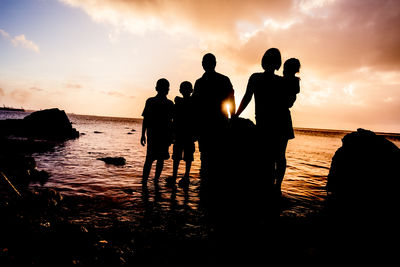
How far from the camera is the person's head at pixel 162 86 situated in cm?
525

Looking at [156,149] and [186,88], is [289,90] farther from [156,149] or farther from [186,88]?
[156,149]

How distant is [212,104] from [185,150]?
7.07 ft

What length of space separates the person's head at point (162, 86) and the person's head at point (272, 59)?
2590mm

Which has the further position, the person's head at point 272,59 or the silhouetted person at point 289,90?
the silhouetted person at point 289,90

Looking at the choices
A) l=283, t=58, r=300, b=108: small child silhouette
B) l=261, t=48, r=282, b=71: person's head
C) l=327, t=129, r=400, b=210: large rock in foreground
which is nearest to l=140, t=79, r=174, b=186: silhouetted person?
l=261, t=48, r=282, b=71: person's head

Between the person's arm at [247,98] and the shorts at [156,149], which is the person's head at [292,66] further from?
the shorts at [156,149]

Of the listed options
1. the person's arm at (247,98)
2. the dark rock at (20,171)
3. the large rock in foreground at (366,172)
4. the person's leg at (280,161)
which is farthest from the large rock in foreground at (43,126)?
the large rock in foreground at (366,172)

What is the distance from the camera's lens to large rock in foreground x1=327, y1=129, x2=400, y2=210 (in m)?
3.62

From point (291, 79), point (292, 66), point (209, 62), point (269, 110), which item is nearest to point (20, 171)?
point (209, 62)

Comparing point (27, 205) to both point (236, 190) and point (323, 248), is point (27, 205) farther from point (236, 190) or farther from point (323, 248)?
point (323, 248)

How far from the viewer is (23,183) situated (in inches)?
198

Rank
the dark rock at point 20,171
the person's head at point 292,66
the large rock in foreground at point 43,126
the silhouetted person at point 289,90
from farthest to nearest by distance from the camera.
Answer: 1. the large rock in foreground at point 43,126
2. the dark rock at point 20,171
3. the person's head at point 292,66
4. the silhouetted person at point 289,90

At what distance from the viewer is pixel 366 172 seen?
398 cm

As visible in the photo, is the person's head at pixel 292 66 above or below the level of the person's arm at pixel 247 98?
above
